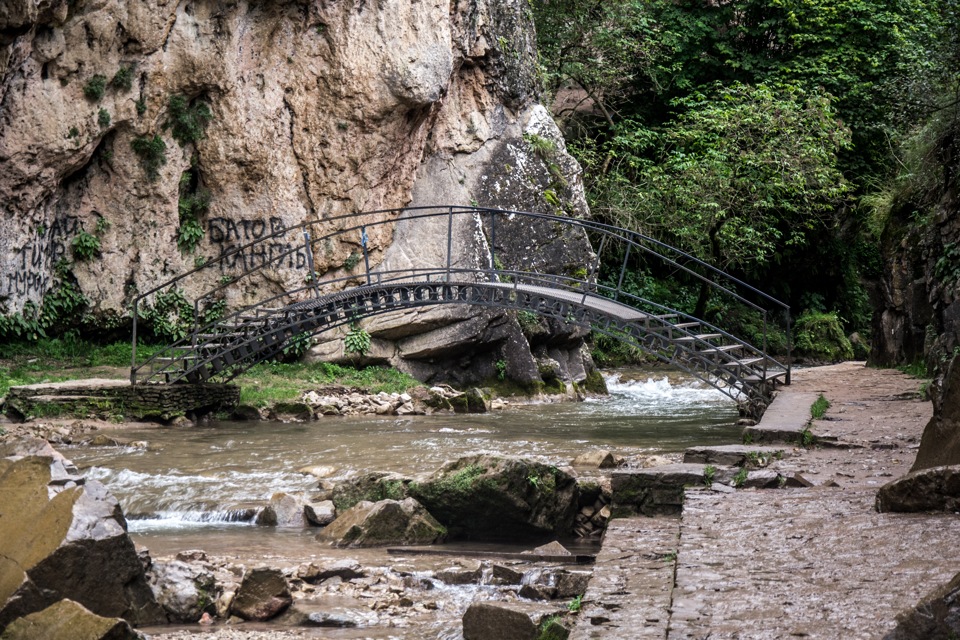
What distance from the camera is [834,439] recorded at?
8.79 metres

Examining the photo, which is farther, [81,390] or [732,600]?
[81,390]

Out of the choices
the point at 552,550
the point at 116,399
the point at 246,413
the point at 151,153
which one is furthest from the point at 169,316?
the point at 552,550

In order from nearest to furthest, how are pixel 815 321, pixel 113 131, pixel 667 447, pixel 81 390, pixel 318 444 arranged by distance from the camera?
pixel 667 447 → pixel 318 444 → pixel 81 390 → pixel 113 131 → pixel 815 321

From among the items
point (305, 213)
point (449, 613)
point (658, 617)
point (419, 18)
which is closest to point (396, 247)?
A: point (305, 213)

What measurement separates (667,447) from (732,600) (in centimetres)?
837

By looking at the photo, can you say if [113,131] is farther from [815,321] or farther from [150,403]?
[815,321]

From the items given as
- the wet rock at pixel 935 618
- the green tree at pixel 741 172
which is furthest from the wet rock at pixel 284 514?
the green tree at pixel 741 172

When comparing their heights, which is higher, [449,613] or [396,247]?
[396,247]

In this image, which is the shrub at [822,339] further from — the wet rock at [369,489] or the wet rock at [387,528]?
the wet rock at [387,528]

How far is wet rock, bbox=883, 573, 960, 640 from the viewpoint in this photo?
3.28 meters

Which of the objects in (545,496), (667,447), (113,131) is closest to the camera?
(545,496)

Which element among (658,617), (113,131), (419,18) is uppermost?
(419,18)

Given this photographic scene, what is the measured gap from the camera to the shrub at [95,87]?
17.8 m

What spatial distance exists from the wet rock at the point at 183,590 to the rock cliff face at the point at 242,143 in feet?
42.2
